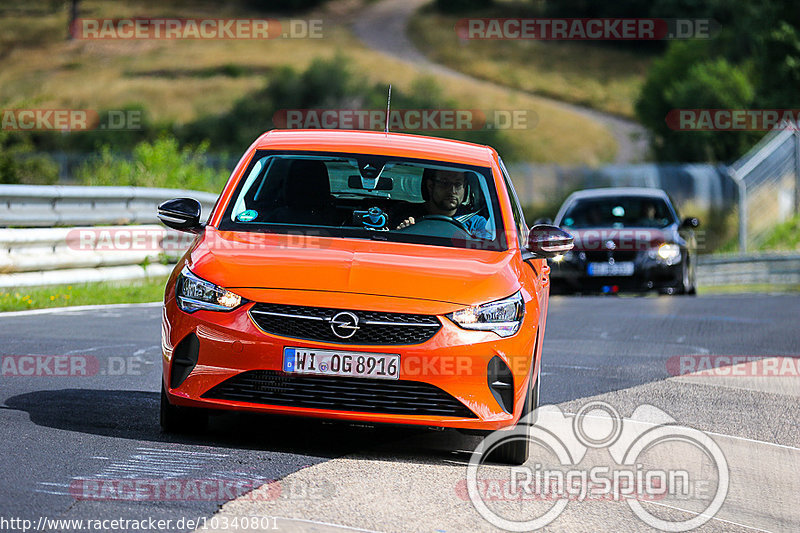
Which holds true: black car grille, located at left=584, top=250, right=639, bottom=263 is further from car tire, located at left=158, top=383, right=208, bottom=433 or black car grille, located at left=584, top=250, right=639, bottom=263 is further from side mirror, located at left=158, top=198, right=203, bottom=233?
car tire, located at left=158, top=383, right=208, bottom=433

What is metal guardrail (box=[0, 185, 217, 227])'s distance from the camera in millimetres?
14281

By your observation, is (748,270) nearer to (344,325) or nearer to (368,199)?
(368,199)

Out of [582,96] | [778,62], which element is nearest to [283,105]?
[582,96]

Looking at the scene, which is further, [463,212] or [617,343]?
[617,343]

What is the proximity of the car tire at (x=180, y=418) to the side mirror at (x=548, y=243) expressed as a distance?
7.06ft

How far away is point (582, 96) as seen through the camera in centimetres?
8950

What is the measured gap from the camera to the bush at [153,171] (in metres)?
23.4

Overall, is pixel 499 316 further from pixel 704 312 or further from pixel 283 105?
pixel 283 105

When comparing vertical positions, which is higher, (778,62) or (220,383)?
(778,62)

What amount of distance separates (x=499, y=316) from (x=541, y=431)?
4.19ft

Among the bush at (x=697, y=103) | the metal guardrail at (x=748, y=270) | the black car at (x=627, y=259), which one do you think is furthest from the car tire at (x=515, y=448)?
the bush at (x=697, y=103)

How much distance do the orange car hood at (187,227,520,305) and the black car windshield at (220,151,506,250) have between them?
202 mm

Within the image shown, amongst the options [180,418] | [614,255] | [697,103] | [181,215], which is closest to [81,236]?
[614,255]

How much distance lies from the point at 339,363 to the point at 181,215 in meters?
1.66
